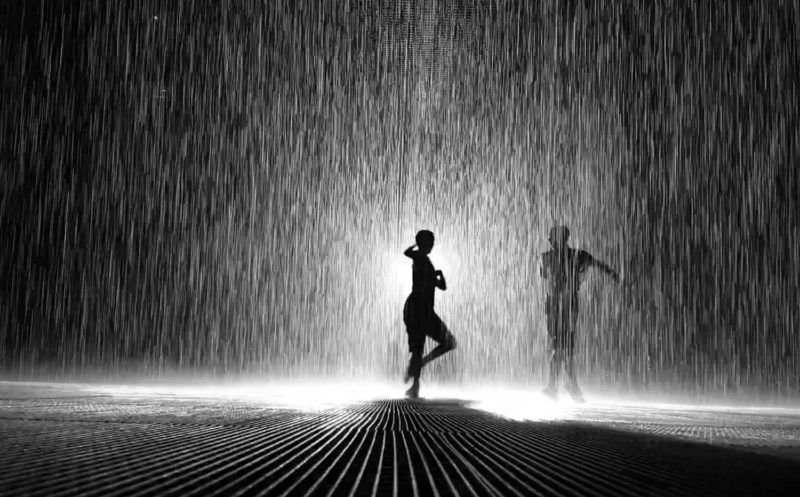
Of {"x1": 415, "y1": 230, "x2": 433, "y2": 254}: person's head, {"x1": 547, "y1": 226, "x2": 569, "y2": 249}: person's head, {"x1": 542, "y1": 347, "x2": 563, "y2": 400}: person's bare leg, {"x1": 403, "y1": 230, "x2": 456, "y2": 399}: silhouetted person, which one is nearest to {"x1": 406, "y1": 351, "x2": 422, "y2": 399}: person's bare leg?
{"x1": 403, "y1": 230, "x2": 456, "y2": 399}: silhouetted person

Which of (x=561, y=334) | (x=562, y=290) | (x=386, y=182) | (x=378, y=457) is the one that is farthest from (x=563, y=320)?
(x=386, y=182)

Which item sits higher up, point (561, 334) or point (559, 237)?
point (559, 237)

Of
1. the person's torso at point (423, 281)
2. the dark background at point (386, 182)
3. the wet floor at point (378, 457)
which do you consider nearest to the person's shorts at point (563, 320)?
the person's torso at point (423, 281)

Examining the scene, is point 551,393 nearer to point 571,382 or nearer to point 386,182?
point 571,382

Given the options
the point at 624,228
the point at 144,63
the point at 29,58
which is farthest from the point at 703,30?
the point at 29,58

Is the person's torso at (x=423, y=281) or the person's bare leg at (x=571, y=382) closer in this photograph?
the person's bare leg at (x=571, y=382)

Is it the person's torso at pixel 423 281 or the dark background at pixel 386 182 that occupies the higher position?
the dark background at pixel 386 182

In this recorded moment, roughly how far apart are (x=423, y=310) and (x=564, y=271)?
1262 millimetres

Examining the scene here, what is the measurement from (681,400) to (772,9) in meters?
4.20

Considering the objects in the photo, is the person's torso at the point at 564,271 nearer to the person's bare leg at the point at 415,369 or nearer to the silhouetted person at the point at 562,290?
the silhouetted person at the point at 562,290

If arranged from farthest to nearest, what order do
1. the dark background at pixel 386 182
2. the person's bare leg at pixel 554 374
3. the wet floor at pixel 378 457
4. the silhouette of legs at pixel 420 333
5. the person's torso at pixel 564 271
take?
1. the dark background at pixel 386 182
2. the silhouette of legs at pixel 420 333
3. the person's torso at pixel 564 271
4. the person's bare leg at pixel 554 374
5. the wet floor at pixel 378 457

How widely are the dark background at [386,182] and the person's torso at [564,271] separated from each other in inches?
99.4

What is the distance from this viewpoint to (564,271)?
5.59 meters

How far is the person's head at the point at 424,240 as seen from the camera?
599cm
